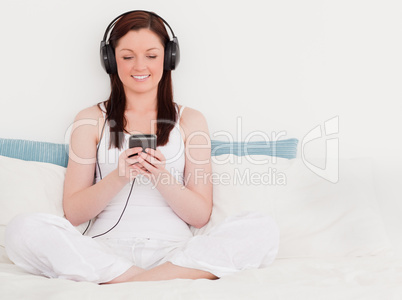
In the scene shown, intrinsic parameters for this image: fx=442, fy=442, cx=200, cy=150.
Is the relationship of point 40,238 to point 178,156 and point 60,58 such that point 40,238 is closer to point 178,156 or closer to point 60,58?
point 178,156

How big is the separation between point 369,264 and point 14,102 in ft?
4.74

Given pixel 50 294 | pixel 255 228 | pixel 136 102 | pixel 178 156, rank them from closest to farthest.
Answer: pixel 50 294
pixel 255 228
pixel 178 156
pixel 136 102

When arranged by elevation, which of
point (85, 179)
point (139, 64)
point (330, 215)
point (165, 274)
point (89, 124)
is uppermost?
point (139, 64)

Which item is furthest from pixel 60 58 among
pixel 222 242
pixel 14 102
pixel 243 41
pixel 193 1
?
pixel 222 242

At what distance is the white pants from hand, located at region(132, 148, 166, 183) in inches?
10.5

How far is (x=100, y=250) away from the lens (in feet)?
3.71

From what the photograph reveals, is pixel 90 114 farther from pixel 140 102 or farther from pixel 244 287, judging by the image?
pixel 244 287

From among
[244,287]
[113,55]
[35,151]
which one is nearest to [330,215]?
[244,287]

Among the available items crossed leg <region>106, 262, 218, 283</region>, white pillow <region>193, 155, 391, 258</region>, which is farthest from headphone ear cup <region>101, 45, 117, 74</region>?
Answer: crossed leg <region>106, 262, 218, 283</region>

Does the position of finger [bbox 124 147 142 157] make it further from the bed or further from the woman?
the bed

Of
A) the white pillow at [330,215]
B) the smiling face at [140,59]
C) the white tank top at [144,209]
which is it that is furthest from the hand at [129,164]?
the white pillow at [330,215]

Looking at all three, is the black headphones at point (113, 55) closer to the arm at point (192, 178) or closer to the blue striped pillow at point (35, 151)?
the arm at point (192, 178)

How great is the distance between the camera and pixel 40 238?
110 cm

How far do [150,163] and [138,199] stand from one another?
194 mm
